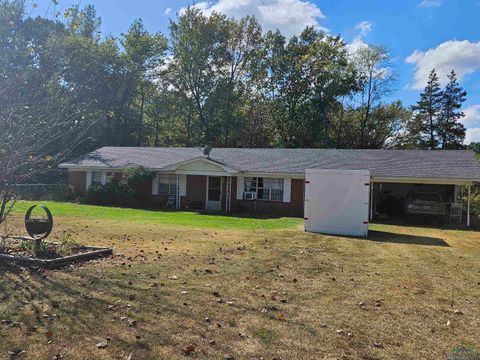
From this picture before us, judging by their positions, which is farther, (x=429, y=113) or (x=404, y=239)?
(x=429, y=113)

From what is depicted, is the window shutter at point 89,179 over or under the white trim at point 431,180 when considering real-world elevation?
under

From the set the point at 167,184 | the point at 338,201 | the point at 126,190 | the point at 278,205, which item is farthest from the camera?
the point at 167,184

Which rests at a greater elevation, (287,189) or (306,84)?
(306,84)

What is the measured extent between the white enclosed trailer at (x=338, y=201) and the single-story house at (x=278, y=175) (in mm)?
6838

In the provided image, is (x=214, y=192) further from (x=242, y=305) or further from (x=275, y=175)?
(x=242, y=305)

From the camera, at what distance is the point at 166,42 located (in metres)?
47.0

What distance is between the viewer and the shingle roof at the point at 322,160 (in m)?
21.2

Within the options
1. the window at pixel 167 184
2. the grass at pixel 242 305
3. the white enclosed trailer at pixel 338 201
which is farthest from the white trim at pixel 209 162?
the grass at pixel 242 305

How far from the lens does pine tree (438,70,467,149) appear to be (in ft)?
167

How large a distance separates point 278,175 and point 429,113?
36124 millimetres

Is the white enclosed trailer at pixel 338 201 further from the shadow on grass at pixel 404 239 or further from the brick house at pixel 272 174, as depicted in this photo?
the brick house at pixel 272 174

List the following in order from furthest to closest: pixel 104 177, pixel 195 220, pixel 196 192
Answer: pixel 104 177
pixel 196 192
pixel 195 220

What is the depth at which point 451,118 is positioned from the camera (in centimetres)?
5188

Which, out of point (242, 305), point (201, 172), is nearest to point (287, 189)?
point (201, 172)
